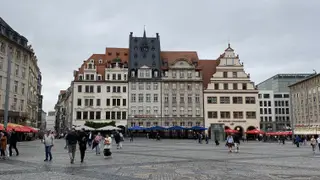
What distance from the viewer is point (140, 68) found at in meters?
79.2

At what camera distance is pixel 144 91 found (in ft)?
258

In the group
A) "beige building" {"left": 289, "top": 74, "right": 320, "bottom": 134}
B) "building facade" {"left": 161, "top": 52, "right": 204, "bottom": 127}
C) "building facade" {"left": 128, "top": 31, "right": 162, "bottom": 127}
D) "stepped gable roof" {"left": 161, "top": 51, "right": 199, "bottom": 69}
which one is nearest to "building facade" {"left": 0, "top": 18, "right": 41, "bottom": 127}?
"building facade" {"left": 128, "top": 31, "right": 162, "bottom": 127}

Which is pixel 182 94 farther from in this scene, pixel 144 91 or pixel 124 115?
pixel 124 115

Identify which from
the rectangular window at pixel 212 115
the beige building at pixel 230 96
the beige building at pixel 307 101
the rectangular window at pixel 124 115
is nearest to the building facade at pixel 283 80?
the beige building at pixel 307 101

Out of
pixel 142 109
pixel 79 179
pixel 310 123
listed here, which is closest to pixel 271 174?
pixel 79 179

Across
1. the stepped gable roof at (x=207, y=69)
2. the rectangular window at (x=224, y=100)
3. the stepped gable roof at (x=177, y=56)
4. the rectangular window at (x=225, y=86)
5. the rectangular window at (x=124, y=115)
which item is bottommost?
the rectangular window at (x=124, y=115)

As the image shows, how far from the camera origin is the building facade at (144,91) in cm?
7762

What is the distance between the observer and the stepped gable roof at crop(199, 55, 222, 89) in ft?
270

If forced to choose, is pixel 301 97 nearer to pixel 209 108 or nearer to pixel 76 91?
pixel 209 108

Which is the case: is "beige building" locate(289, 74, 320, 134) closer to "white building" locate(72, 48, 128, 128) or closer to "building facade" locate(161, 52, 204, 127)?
"building facade" locate(161, 52, 204, 127)

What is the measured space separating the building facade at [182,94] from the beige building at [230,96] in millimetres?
2247

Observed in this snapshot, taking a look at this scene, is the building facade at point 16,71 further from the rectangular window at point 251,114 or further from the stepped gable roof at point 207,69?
the rectangular window at point 251,114

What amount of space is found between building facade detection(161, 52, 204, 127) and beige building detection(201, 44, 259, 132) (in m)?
2.25

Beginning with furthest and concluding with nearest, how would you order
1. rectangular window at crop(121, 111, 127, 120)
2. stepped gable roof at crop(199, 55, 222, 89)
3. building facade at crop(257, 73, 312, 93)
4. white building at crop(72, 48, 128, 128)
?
building facade at crop(257, 73, 312, 93)
stepped gable roof at crop(199, 55, 222, 89)
rectangular window at crop(121, 111, 127, 120)
white building at crop(72, 48, 128, 128)
